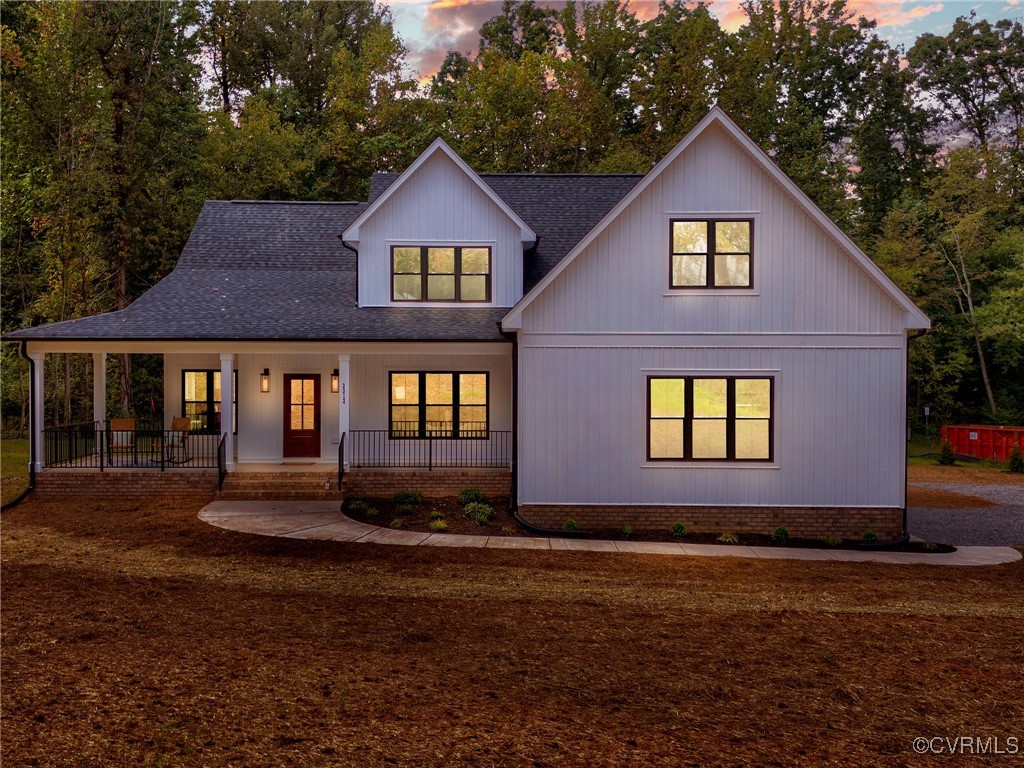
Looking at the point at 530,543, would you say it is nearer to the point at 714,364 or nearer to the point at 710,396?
the point at 710,396

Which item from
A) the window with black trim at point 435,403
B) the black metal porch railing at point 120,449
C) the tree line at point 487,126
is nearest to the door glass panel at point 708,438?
the window with black trim at point 435,403

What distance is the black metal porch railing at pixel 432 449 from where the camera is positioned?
18.1 meters

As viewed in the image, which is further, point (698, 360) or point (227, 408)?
point (227, 408)

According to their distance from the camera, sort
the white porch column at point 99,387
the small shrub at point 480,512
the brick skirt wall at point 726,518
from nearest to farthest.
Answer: the brick skirt wall at point 726,518, the small shrub at point 480,512, the white porch column at point 99,387

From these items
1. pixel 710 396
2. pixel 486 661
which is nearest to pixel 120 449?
pixel 710 396

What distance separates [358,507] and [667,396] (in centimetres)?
657

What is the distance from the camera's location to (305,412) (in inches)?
746

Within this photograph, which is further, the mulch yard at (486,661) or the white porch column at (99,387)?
the white porch column at (99,387)

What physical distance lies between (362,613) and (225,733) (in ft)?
10.4

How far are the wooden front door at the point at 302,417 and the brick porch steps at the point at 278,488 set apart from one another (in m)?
2.09

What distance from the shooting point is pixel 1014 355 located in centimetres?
3419

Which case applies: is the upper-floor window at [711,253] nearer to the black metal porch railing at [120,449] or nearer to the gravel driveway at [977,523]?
the gravel driveway at [977,523]

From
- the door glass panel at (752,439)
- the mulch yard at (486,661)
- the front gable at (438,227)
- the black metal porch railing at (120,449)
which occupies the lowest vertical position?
the mulch yard at (486,661)

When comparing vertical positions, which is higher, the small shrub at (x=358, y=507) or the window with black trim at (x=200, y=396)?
the window with black trim at (x=200, y=396)
